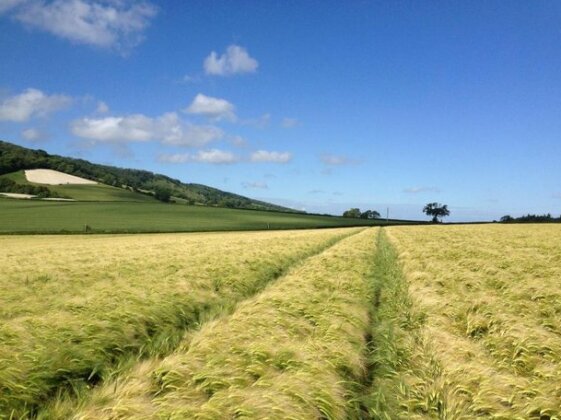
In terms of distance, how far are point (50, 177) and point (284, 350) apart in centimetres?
16571

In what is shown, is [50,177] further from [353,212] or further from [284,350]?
[284,350]

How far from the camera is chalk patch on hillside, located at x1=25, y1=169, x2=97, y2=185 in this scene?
138000 mm

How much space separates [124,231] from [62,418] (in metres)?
57.3

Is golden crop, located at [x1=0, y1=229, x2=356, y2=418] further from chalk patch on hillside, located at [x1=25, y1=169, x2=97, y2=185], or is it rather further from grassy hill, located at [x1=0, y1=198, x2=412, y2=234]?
chalk patch on hillside, located at [x1=25, y1=169, x2=97, y2=185]

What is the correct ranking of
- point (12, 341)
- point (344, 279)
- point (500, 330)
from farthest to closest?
1. point (344, 279)
2. point (500, 330)
3. point (12, 341)

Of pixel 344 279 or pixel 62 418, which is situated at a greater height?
pixel 344 279

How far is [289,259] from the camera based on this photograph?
1738 centimetres

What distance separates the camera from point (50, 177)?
145 meters

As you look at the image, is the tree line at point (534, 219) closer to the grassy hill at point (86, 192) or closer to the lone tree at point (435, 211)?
the lone tree at point (435, 211)

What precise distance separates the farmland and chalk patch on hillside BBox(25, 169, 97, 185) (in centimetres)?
15097

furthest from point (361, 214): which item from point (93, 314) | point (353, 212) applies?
point (93, 314)

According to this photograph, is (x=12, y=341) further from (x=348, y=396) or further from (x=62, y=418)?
(x=348, y=396)

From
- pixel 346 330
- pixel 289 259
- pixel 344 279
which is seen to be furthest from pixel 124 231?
pixel 346 330

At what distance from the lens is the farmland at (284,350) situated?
4.12m
